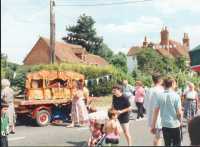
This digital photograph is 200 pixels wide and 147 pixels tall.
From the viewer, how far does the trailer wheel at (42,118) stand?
17656mm

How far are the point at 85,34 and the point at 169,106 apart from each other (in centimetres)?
5921

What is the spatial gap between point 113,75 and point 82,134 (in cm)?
2145

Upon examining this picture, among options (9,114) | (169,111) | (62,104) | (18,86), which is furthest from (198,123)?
(18,86)

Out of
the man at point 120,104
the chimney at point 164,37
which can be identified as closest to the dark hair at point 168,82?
the man at point 120,104

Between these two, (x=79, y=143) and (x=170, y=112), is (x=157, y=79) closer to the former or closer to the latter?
(x=170, y=112)

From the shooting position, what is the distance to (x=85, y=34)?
67.4m

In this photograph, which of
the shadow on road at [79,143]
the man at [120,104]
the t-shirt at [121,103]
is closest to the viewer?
the man at [120,104]

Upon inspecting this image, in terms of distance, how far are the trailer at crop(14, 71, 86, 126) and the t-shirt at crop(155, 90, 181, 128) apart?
930 centimetres

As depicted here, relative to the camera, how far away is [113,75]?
119ft

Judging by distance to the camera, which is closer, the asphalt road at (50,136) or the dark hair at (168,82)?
the dark hair at (168,82)

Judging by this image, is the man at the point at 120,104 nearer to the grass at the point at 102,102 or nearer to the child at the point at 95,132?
the child at the point at 95,132

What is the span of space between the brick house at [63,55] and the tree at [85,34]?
5.61 ft

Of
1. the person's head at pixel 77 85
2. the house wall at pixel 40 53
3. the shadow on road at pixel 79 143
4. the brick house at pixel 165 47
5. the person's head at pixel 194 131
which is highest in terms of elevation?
the brick house at pixel 165 47

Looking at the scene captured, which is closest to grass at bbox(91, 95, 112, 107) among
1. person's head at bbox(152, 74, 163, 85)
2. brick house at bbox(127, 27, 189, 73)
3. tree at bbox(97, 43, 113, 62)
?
person's head at bbox(152, 74, 163, 85)
